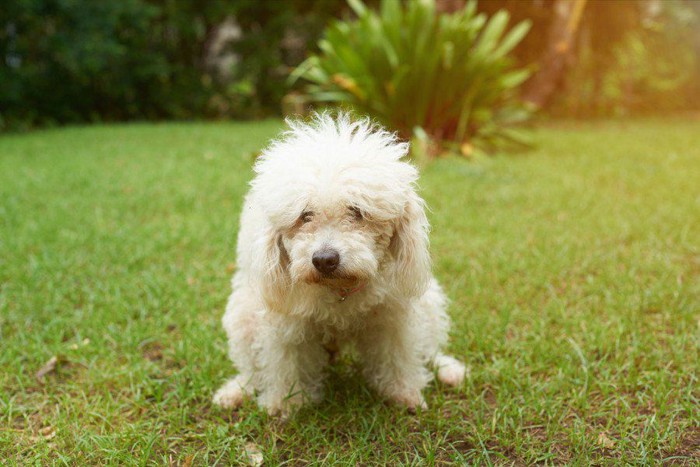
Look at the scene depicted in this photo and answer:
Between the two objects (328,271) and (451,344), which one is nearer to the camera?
(328,271)

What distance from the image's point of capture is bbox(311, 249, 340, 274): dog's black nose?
2018mm

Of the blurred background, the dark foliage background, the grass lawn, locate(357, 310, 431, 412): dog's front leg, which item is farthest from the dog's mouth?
the dark foliage background

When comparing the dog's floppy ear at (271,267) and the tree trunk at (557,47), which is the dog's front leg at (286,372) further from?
the tree trunk at (557,47)

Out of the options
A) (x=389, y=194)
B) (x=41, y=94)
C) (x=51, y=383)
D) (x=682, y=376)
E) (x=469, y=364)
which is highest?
(x=389, y=194)

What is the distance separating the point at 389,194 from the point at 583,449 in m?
1.15

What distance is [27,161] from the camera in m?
7.48

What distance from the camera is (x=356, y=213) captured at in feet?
7.02

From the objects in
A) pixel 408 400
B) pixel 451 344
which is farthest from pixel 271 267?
pixel 451 344

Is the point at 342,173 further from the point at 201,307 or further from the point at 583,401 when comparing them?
the point at 201,307

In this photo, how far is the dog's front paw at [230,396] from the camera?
2535 millimetres

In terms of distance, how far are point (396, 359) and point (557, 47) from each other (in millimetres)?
8864

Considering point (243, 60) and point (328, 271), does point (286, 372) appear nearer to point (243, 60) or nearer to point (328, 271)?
point (328, 271)

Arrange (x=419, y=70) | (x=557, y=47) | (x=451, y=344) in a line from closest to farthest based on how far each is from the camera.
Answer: (x=451, y=344), (x=419, y=70), (x=557, y=47)

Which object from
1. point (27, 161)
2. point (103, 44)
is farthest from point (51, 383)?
point (103, 44)
